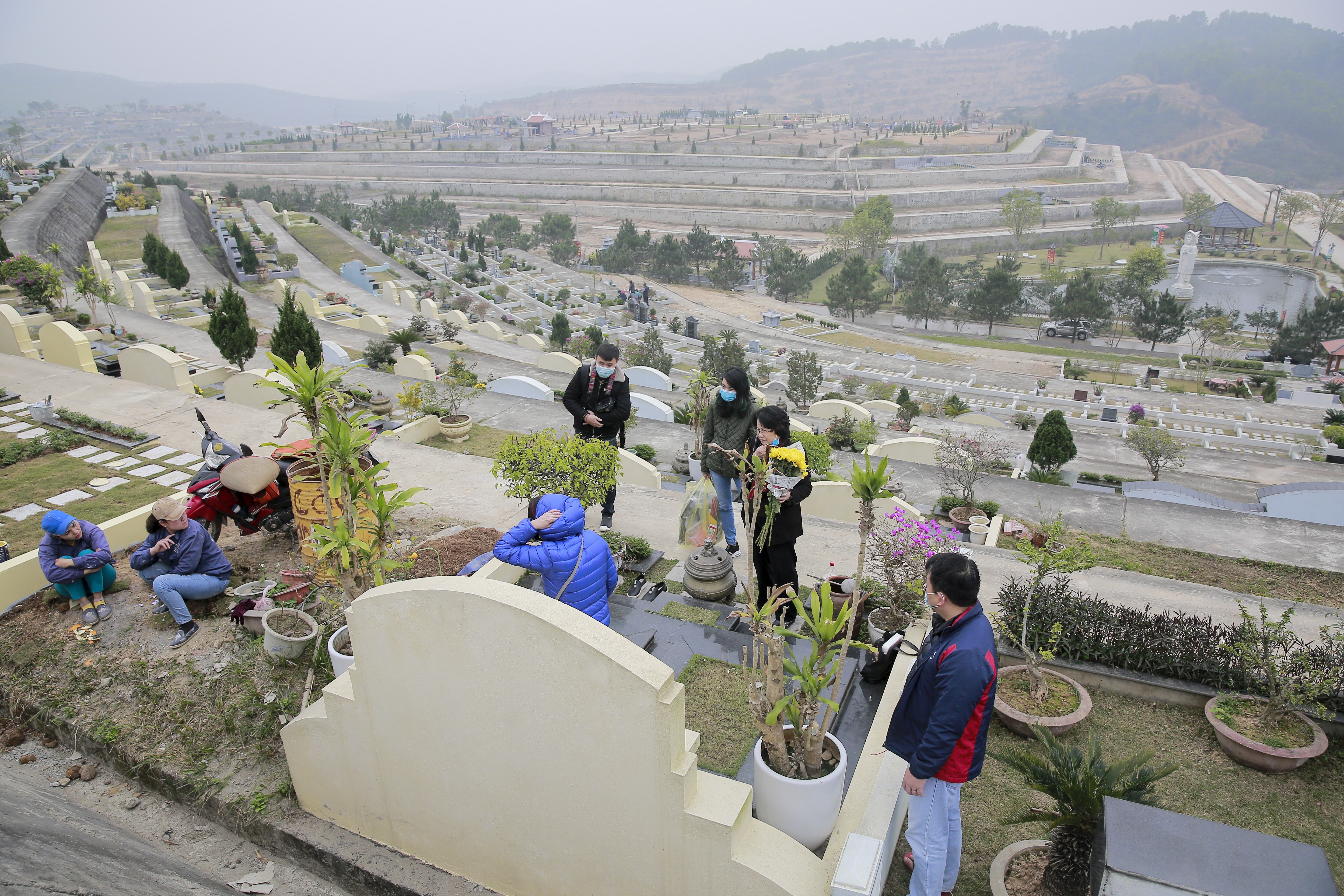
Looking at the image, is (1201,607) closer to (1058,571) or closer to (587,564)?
(1058,571)

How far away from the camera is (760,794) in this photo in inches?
125

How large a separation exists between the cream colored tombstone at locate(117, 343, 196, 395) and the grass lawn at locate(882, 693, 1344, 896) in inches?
420

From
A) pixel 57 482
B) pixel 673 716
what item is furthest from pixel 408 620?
pixel 57 482

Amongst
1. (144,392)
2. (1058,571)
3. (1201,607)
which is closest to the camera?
(1058,571)

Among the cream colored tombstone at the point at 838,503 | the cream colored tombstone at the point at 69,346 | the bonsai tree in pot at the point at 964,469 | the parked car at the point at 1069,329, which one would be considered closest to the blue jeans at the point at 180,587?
the cream colored tombstone at the point at 838,503

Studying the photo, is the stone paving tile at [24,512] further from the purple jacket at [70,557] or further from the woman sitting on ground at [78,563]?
the purple jacket at [70,557]

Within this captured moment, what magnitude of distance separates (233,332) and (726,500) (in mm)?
10531

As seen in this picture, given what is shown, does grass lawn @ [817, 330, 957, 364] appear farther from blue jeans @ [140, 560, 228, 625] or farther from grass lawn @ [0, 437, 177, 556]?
blue jeans @ [140, 560, 228, 625]

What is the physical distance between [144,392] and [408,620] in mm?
10139

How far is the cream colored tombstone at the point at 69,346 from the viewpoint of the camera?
470 inches

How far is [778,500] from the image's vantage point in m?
4.42

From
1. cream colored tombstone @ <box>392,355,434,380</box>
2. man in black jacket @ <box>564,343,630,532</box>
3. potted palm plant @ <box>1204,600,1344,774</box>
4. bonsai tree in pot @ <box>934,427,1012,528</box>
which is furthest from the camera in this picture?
cream colored tombstone @ <box>392,355,434,380</box>

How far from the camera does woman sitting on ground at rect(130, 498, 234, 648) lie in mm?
4984

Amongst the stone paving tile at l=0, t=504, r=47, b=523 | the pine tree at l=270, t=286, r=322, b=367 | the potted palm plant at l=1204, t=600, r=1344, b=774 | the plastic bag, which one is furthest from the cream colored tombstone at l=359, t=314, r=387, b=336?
the potted palm plant at l=1204, t=600, r=1344, b=774
